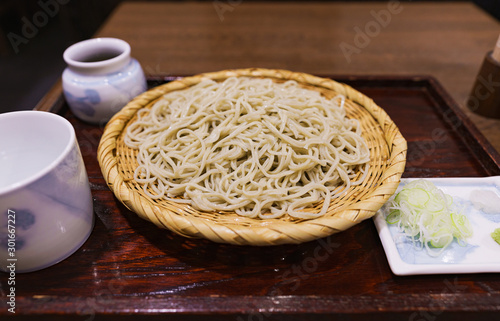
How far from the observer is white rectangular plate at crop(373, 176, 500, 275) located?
3.48 feet

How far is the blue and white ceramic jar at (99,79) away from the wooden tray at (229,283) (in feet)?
1.74

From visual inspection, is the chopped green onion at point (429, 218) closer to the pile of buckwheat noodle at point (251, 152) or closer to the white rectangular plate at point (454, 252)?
the white rectangular plate at point (454, 252)

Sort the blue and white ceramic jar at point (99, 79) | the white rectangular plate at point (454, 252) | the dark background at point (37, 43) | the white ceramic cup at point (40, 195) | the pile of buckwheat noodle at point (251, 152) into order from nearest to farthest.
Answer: the white ceramic cup at point (40, 195) < the white rectangular plate at point (454, 252) < the pile of buckwheat noodle at point (251, 152) < the blue and white ceramic jar at point (99, 79) < the dark background at point (37, 43)

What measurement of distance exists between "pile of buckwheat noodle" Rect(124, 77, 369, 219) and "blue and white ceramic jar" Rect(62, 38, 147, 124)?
8.0 inches

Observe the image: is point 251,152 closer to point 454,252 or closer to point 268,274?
point 268,274

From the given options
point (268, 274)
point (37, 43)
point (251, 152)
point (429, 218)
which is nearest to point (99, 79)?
point (251, 152)

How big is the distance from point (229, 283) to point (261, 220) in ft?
0.78

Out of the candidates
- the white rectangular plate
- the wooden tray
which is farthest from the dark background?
the white rectangular plate

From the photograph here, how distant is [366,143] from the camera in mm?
1520

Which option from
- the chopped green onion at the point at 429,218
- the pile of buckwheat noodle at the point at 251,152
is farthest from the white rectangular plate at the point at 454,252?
the pile of buckwheat noodle at the point at 251,152

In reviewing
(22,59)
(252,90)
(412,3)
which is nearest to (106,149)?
(252,90)

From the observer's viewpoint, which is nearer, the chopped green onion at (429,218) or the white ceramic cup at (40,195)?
the white ceramic cup at (40,195)

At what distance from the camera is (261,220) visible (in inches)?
47.1

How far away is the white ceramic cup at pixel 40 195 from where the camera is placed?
953 millimetres
